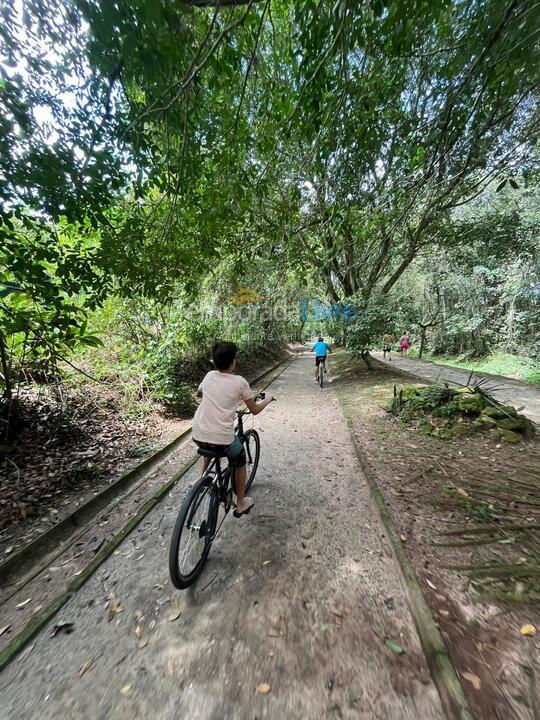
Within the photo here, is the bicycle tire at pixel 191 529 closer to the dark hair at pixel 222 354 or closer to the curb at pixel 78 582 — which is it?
the curb at pixel 78 582

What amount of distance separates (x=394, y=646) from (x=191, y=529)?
1638 mm

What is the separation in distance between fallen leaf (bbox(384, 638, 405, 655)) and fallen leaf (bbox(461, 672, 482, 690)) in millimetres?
333

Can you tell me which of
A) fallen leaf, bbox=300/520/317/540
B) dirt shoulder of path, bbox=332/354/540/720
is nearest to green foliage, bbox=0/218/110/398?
fallen leaf, bbox=300/520/317/540

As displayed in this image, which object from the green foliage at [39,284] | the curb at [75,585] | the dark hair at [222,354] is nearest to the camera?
the curb at [75,585]

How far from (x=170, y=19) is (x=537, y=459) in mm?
6620

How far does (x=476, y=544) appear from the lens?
9.11 feet

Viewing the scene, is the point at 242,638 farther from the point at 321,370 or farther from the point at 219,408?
the point at 321,370

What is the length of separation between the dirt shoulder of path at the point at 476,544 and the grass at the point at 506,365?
10.2 metres

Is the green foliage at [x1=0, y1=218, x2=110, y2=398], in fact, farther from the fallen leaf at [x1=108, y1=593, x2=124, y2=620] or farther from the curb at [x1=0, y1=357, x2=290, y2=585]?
the fallen leaf at [x1=108, y1=593, x2=124, y2=620]

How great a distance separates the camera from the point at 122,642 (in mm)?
1958

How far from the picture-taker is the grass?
13.1 m

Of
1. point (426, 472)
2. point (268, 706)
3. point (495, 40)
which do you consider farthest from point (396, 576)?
point (495, 40)

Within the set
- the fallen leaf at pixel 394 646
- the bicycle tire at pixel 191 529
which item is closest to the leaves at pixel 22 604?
the bicycle tire at pixel 191 529

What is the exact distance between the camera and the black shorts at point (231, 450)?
275 cm
